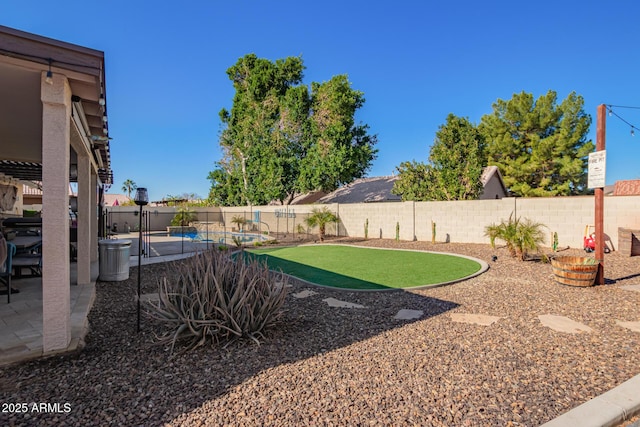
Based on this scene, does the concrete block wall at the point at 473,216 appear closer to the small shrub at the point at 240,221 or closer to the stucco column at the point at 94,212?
the small shrub at the point at 240,221

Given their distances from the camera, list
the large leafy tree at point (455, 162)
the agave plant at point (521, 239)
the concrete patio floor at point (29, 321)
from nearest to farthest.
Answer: the concrete patio floor at point (29, 321) < the agave plant at point (521, 239) < the large leafy tree at point (455, 162)

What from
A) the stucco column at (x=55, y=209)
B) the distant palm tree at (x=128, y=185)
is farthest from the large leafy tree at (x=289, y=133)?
the distant palm tree at (x=128, y=185)

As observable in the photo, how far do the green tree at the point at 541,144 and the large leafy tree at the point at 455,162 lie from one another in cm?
1124

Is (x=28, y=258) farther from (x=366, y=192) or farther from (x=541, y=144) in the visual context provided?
(x=541, y=144)

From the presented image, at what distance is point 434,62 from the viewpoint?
15078 millimetres

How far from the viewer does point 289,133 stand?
2375cm

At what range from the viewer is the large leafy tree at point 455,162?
1488 centimetres

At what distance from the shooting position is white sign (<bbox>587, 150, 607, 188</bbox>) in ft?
19.8

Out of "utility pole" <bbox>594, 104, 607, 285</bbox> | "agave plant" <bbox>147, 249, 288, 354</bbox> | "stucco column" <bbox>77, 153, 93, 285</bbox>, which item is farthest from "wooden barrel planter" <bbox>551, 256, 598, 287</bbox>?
"stucco column" <bbox>77, 153, 93, 285</bbox>

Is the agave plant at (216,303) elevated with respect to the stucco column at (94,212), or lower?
lower

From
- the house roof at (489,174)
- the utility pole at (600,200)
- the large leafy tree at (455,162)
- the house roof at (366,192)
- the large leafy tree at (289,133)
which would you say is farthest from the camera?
the house roof at (366,192)

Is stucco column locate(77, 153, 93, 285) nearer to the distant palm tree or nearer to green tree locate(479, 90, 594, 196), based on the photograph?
green tree locate(479, 90, 594, 196)

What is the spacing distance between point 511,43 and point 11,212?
20735 millimetres

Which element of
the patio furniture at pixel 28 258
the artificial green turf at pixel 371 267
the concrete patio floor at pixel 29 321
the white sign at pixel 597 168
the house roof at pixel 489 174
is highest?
the house roof at pixel 489 174
